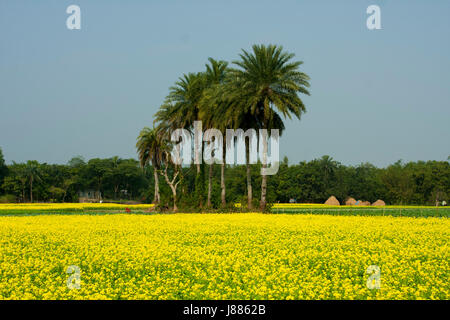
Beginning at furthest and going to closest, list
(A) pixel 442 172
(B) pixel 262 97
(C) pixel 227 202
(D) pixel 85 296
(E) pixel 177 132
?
(A) pixel 442 172 → (E) pixel 177 132 → (C) pixel 227 202 → (B) pixel 262 97 → (D) pixel 85 296

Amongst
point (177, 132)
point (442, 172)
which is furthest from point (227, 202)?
point (442, 172)

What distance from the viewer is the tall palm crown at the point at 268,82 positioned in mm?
38406

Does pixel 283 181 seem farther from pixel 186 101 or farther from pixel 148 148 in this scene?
pixel 186 101

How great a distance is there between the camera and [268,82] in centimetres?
3919

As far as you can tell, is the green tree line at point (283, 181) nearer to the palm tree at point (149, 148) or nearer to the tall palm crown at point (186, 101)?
the palm tree at point (149, 148)

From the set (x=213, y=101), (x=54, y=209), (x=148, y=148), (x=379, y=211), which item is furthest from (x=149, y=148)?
(x=379, y=211)

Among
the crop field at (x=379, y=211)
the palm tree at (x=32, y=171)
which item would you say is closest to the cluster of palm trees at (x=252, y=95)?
the crop field at (x=379, y=211)

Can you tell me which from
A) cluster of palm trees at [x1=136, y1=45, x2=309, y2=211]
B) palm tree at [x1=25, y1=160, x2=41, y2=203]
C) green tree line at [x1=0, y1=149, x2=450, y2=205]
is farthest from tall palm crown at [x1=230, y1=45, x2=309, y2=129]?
palm tree at [x1=25, y1=160, x2=41, y2=203]

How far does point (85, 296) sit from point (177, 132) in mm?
39866

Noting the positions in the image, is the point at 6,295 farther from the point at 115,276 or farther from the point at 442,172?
the point at 442,172

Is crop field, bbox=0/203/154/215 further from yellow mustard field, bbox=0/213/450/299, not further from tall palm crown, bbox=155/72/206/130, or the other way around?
yellow mustard field, bbox=0/213/450/299

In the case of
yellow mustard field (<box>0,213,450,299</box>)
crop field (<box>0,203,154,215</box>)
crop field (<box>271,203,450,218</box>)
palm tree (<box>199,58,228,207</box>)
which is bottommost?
crop field (<box>0,203,154,215</box>)

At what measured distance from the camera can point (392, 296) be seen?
9.09 meters

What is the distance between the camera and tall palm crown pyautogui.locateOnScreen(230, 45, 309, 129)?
38.4 m
